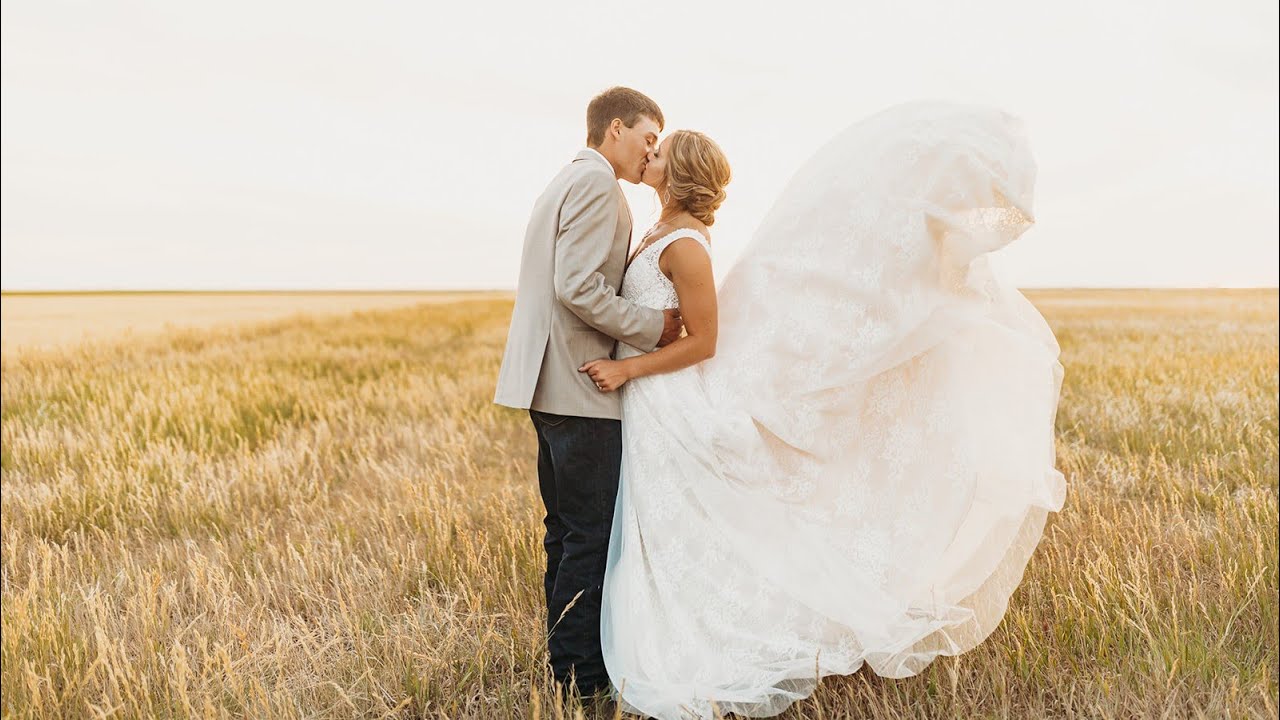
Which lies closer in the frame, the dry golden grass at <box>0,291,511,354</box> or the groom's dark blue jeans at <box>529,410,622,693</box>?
the groom's dark blue jeans at <box>529,410,622,693</box>

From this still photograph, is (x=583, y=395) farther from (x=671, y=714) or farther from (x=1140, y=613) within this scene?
(x=1140, y=613)

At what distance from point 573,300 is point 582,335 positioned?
19 cm

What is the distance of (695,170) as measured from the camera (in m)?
2.62

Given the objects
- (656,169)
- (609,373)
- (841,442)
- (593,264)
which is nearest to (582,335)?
(609,373)

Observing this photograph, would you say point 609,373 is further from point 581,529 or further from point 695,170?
point 695,170

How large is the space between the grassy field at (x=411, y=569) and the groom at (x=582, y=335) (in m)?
0.38

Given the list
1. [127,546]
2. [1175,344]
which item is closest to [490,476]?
[127,546]

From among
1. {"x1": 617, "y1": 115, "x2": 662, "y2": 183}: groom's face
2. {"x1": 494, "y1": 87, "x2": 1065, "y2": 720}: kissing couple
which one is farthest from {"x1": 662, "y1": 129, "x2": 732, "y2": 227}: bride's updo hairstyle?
{"x1": 617, "y1": 115, "x2": 662, "y2": 183}: groom's face

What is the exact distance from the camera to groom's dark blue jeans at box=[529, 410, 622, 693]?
2754 mm

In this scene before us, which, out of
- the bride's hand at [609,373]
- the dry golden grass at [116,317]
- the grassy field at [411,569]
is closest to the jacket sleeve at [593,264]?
the bride's hand at [609,373]

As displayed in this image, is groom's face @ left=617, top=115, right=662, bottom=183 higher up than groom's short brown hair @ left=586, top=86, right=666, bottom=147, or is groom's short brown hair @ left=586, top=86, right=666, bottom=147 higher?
groom's short brown hair @ left=586, top=86, right=666, bottom=147

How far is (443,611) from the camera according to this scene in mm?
3391

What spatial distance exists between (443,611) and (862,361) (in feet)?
6.62

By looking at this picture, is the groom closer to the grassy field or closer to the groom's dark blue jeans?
the groom's dark blue jeans
